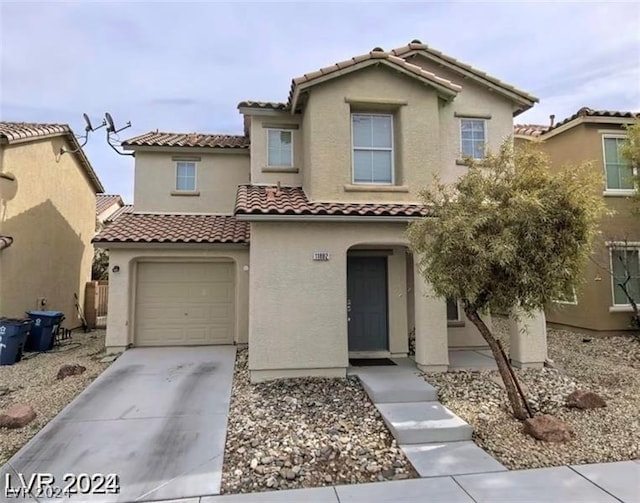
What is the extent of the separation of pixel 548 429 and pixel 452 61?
10.3 meters

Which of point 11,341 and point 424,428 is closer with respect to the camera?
point 424,428

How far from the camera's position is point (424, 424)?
6.98 metres

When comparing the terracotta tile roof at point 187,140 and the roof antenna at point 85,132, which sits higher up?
the roof antenna at point 85,132

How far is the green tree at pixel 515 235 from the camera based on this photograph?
6637 millimetres

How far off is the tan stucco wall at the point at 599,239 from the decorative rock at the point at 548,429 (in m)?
9.04

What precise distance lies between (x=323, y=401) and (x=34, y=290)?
41.3 ft

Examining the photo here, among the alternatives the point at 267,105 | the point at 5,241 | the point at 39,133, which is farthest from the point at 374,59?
the point at 5,241

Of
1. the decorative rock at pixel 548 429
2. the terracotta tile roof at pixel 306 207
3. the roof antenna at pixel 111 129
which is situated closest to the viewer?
the decorative rock at pixel 548 429

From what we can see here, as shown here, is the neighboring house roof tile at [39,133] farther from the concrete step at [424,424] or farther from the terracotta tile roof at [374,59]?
the concrete step at [424,424]

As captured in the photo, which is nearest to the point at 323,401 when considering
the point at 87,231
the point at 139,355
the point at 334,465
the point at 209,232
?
the point at 334,465

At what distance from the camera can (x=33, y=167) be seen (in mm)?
15016

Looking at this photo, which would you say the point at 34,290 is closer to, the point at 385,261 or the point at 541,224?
the point at 385,261

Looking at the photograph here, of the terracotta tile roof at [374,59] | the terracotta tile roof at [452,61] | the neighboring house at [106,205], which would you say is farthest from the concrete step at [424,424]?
the neighboring house at [106,205]

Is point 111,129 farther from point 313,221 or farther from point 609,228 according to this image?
point 609,228
